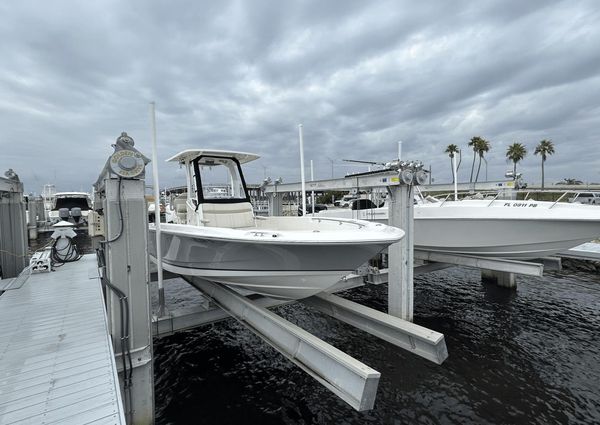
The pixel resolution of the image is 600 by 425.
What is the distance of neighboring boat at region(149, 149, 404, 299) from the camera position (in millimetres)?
3941

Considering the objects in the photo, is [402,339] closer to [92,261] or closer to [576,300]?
[92,261]

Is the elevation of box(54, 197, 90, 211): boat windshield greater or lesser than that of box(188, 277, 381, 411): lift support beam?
greater

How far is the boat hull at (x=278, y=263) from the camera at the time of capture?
4004mm

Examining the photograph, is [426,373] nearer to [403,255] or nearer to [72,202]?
[403,255]

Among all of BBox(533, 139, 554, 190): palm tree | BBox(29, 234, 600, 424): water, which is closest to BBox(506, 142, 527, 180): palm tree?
BBox(533, 139, 554, 190): palm tree

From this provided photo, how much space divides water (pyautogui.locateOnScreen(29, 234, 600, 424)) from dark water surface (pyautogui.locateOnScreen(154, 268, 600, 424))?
2 cm

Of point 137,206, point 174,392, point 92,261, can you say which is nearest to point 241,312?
point 174,392

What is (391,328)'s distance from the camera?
177 inches

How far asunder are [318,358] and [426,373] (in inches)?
111

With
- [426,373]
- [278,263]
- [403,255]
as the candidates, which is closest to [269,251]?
[278,263]

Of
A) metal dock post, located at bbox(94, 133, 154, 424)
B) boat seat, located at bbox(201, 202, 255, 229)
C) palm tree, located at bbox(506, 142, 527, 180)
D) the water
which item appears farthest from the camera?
palm tree, located at bbox(506, 142, 527, 180)

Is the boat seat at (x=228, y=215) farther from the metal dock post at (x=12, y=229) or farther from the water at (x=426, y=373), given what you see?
the metal dock post at (x=12, y=229)

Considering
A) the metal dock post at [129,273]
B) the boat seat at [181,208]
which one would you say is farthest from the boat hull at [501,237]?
the metal dock post at [129,273]

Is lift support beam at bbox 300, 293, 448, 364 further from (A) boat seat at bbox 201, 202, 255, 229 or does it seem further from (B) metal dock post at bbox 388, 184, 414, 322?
(A) boat seat at bbox 201, 202, 255, 229
